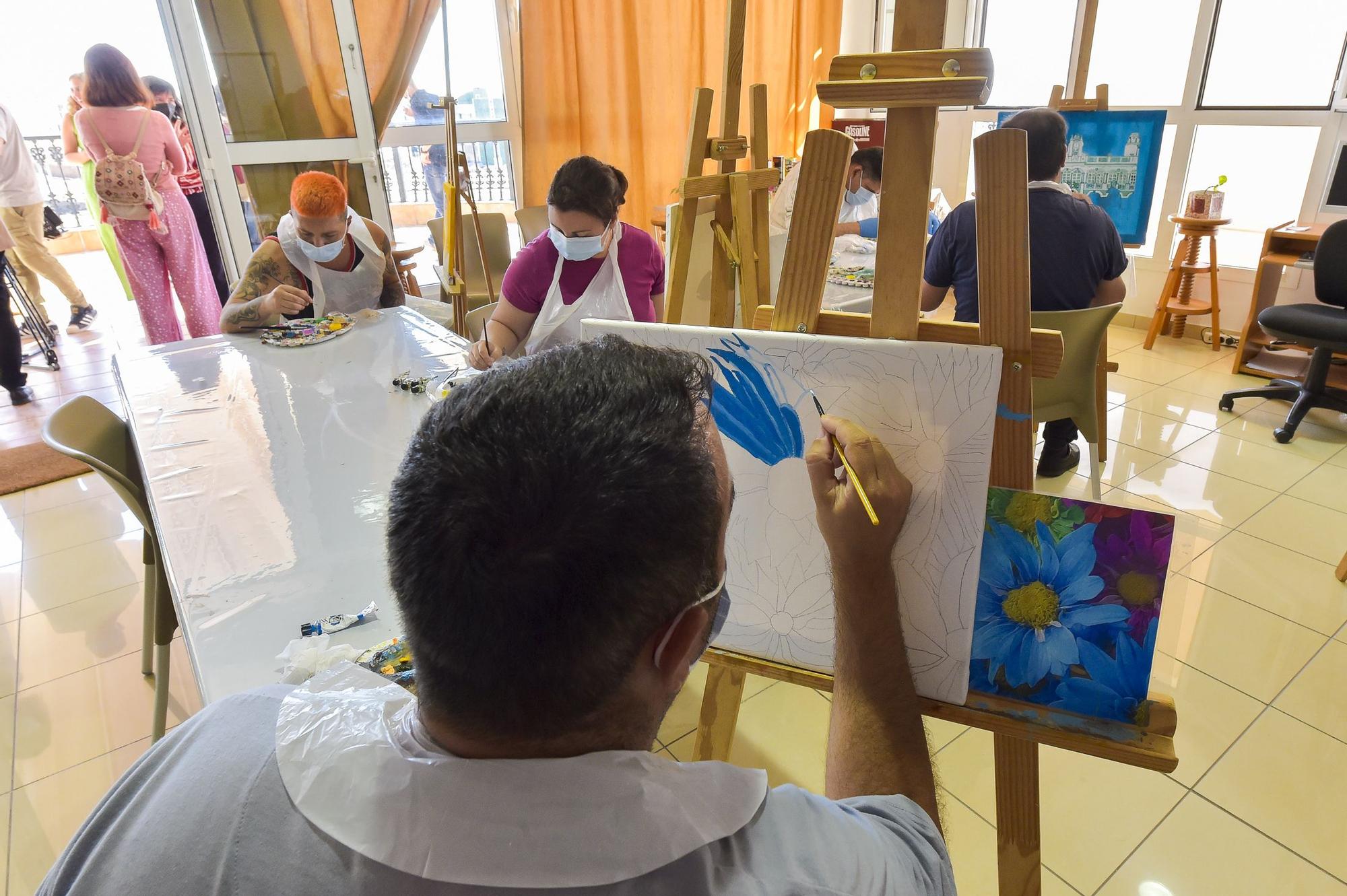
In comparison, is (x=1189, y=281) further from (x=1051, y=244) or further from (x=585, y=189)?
(x=585, y=189)

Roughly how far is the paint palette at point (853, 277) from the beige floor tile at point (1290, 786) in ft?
5.76

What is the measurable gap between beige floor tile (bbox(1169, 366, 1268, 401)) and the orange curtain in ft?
9.72

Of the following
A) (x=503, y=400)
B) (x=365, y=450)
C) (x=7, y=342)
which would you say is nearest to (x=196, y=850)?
(x=503, y=400)

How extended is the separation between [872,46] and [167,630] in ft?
19.0

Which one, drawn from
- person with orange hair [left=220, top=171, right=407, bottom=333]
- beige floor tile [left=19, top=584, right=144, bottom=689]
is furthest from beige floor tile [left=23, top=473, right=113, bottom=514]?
person with orange hair [left=220, top=171, right=407, bottom=333]

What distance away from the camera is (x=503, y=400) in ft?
1.71

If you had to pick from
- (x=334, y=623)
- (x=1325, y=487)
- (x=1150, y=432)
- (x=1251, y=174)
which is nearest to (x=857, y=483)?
(x=334, y=623)

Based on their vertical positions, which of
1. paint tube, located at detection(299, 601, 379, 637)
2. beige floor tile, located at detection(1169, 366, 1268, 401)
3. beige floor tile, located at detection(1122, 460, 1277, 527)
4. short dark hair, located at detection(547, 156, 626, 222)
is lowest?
beige floor tile, located at detection(1122, 460, 1277, 527)

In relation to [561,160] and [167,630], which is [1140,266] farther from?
[167,630]

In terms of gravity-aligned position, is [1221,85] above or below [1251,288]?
above

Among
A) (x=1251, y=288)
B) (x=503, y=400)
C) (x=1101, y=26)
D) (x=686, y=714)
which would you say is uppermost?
(x=1101, y=26)

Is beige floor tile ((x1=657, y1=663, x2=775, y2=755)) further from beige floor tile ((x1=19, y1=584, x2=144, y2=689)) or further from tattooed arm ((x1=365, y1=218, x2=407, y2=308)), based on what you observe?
tattooed arm ((x1=365, y1=218, x2=407, y2=308))

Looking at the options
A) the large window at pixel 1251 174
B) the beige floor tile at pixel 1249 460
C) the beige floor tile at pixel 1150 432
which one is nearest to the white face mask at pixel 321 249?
the beige floor tile at pixel 1150 432

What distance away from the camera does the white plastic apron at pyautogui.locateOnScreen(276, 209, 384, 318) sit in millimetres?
2471
